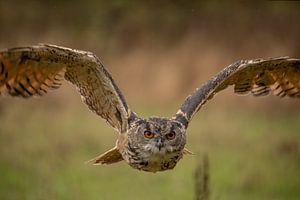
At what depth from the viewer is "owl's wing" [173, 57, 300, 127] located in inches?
372

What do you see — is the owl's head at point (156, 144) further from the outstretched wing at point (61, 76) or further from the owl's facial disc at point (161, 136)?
the outstretched wing at point (61, 76)

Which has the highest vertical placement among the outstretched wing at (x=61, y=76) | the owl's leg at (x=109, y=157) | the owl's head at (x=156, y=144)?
the outstretched wing at (x=61, y=76)

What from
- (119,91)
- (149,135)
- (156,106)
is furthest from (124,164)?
(149,135)

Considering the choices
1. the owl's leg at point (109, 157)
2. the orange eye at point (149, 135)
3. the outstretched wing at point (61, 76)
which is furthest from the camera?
the owl's leg at point (109, 157)

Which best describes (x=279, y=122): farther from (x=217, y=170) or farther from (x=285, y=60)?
(x=285, y=60)

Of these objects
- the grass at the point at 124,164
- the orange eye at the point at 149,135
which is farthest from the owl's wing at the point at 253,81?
the grass at the point at 124,164

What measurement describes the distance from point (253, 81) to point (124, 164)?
5.93m

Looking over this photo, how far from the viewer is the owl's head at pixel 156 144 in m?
8.81

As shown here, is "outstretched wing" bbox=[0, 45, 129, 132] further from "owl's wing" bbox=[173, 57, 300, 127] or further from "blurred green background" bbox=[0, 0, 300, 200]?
"blurred green background" bbox=[0, 0, 300, 200]

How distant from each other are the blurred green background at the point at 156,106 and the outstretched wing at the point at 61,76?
2.34 meters

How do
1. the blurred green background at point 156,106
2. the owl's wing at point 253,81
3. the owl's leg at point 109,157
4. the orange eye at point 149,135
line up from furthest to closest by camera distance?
the blurred green background at point 156,106, the owl's leg at point 109,157, the owl's wing at point 253,81, the orange eye at point 149,135

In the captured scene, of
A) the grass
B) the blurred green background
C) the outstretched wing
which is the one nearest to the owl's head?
the outstretched wing

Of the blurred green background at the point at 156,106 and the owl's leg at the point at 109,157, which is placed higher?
the blurred green background at the point at 156,106

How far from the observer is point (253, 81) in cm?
1002
